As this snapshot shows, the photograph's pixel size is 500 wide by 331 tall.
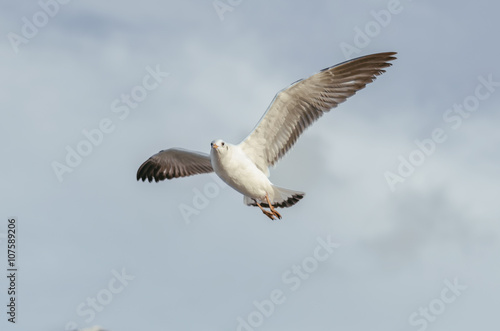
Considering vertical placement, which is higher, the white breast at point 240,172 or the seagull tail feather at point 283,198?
the white breast at point 240,172

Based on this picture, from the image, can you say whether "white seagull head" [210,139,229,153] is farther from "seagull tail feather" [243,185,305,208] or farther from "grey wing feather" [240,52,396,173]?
"seagull tail feather" [243,185,305,208]

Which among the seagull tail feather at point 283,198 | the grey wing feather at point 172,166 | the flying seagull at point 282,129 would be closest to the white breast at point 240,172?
the flying seagull at point 282,129

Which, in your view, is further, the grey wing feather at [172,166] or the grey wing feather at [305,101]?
the grey wing feather at [172,166]

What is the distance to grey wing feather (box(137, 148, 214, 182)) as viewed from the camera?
18078 millimetres

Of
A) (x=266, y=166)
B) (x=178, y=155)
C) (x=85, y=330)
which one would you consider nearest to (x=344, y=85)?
(x=266, y=166)

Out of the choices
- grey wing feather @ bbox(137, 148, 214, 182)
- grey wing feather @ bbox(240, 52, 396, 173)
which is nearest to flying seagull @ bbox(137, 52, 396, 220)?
grey wing feather @ bbox(240, 52, 396, 173)

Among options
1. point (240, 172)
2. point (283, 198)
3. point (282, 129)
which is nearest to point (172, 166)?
point (283, 198)

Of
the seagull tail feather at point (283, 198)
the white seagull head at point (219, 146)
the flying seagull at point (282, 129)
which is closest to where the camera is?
the white seagull head at point (219, 146)

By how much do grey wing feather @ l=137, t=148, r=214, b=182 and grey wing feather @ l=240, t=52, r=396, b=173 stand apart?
5.42 ft

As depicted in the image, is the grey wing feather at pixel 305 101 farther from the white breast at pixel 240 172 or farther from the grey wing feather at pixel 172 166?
the grey wing feather at pixel 172 166

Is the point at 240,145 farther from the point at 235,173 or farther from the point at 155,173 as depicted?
the point at 155,173

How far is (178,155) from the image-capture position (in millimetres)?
18141

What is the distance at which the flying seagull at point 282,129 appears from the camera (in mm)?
15906

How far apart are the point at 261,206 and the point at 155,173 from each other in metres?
2.98
